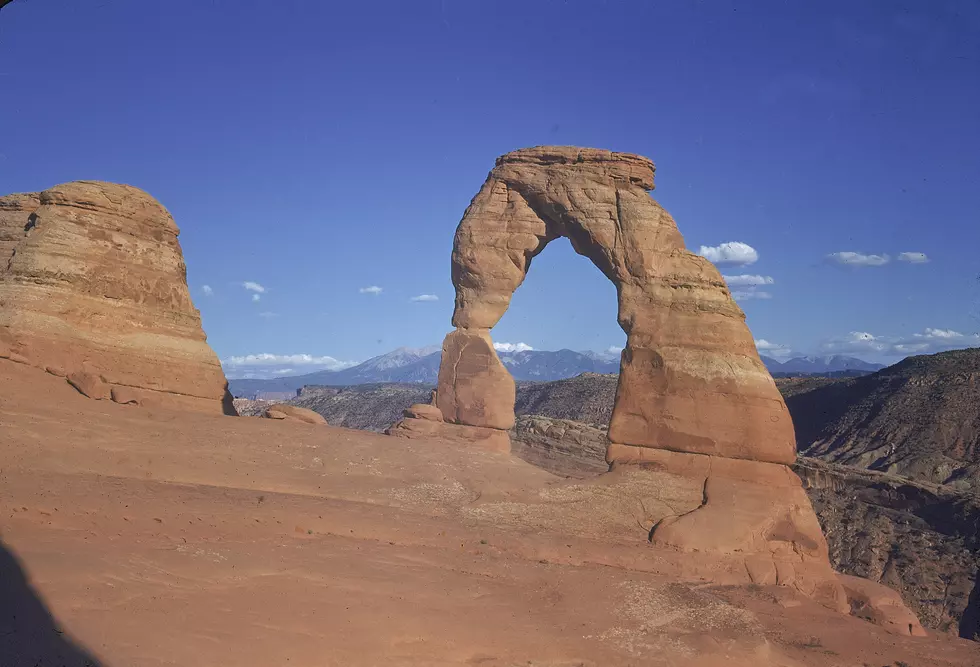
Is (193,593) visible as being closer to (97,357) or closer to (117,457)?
(117,457)

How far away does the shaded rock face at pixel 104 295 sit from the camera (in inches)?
628

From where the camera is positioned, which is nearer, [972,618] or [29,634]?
[29,634]

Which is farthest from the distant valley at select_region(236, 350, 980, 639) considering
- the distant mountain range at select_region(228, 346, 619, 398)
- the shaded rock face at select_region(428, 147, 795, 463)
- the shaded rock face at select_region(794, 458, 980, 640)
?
the distant mountain range at select_region(228, 346, 619, 398)

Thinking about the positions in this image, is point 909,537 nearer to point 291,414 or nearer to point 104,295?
point 291,414

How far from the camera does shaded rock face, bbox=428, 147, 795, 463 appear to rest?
15.5 metres

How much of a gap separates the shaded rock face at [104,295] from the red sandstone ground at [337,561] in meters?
1.10

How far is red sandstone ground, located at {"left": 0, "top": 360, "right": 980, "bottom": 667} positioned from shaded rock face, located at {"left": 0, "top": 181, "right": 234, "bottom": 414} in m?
1.10

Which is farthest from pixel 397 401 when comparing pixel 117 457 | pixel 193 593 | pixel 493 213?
pixel 193 593

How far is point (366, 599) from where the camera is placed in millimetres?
8703

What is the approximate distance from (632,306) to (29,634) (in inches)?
514

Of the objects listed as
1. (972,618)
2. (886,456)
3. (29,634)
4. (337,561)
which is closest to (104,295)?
(337,561)

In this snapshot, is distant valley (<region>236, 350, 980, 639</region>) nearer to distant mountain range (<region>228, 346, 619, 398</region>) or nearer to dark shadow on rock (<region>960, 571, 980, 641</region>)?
dark shadow on rock (<region>960, 571, 980, 641</region>)

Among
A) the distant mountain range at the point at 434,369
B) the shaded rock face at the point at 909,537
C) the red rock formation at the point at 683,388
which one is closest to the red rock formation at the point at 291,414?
the red rock formation at the point at 683,388

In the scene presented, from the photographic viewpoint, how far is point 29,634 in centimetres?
596
